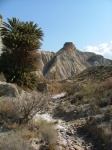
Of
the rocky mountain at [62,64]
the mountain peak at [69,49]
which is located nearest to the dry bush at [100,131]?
the rocky mountain at [62,64]

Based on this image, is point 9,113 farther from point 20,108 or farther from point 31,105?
point 31,105

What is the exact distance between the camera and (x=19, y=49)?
2366 cm

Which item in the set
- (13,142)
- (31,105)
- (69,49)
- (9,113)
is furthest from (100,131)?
(69,49)

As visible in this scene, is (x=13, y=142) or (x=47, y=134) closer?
(x=13, y=142)

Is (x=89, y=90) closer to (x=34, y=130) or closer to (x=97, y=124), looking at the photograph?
(x=97, y=124)

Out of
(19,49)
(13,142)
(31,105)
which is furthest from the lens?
(19,49)

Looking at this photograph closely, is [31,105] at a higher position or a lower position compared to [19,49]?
lower

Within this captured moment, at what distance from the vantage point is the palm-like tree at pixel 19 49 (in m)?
23.1

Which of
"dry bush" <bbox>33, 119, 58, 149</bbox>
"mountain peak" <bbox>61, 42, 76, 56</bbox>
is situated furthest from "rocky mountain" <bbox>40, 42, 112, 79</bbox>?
"dry bush" <bbox>33, 119, 58, 149</bbox>

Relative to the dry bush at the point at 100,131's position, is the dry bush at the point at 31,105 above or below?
above

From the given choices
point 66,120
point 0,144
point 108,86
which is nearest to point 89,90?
point 108,86

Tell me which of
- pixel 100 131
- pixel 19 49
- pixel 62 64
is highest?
pixel 62 64

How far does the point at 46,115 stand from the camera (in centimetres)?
1463

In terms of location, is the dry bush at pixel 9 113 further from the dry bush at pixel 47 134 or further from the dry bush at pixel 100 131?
the dry bush at pixel 100 131
